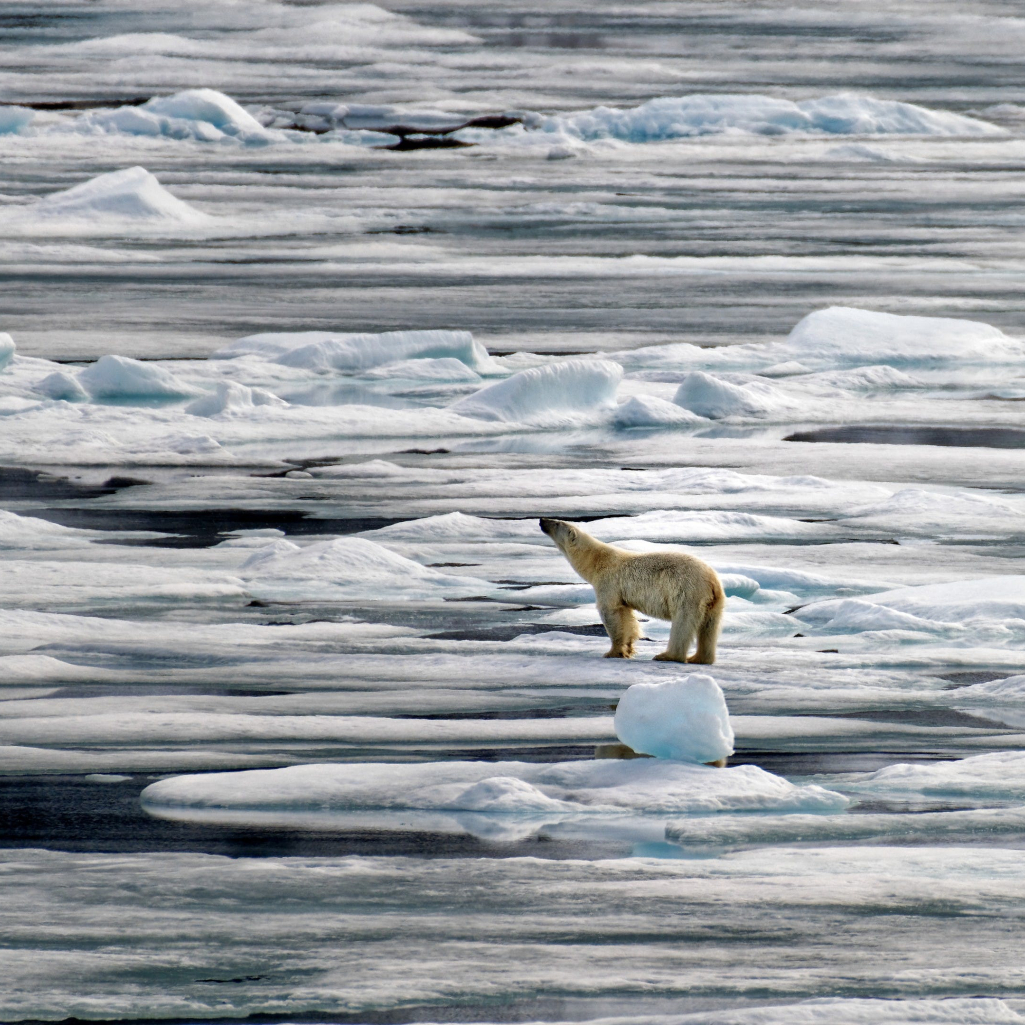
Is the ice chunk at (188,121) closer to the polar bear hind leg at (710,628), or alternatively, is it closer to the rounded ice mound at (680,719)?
the polar bear hind leg at (710,628)

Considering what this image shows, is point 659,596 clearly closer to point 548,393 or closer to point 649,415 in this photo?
point 649,415

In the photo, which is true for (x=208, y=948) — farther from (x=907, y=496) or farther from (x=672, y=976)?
(x=907, y=496)

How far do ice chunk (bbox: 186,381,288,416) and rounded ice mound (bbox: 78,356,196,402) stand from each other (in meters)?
0.39

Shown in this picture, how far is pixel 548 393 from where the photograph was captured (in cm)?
1020

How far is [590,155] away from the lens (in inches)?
1160

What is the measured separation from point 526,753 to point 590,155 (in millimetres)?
25958

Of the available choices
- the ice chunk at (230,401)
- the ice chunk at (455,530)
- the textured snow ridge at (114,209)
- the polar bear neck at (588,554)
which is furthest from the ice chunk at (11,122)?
the polar bear neck at (588,554)

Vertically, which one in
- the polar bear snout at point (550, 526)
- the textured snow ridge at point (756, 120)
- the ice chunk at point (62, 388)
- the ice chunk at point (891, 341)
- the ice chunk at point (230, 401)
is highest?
the textured snow ridge at point (756, 120)

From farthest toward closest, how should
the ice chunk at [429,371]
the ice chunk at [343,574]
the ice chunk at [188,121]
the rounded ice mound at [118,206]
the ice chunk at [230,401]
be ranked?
the ice chunk at [188,121], the rounded ice mound at [118,206], the ice chunk at [429,371], the ice chunk at [230,401], the ice chunk at [343,574]

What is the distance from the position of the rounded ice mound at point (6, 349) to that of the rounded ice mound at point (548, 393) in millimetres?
2811

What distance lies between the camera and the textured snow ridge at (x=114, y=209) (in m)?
19.7

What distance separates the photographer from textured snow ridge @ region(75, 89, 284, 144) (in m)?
31.1

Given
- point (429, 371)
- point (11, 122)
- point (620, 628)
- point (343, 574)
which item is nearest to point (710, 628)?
point (620, 628)

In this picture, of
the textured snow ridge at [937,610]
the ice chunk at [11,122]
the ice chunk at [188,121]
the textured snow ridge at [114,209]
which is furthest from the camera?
the ice chunk at [11,122]
